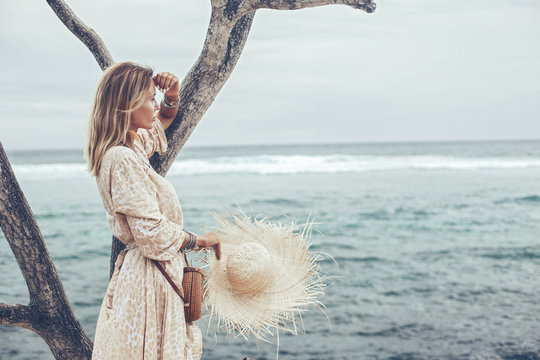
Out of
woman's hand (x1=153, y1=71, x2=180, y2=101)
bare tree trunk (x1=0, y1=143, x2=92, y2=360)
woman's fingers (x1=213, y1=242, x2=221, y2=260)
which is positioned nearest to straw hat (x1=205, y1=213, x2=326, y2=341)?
woman's fingers (x1=213, y1=242, x2=221, y2=260)

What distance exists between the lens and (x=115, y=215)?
181cm

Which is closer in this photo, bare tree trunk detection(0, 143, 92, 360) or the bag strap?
the bag strap

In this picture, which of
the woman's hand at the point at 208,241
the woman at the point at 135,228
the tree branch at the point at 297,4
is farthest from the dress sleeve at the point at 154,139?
the tree branch at the point at 297,4

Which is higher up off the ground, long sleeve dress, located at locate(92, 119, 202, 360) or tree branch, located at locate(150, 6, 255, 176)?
tree branch, located at locate(150, 6, 255, 176)

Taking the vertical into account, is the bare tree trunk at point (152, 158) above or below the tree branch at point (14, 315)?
above

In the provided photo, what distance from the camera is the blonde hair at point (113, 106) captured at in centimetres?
176

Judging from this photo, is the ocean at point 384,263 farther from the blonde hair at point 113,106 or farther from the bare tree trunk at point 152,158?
the blonde hair at point 113,106

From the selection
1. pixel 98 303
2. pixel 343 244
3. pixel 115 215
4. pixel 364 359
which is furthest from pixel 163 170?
pixel 343 244

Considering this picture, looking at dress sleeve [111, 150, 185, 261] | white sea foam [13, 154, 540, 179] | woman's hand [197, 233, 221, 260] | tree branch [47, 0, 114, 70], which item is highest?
tree branch [47, 0, 114, 70]

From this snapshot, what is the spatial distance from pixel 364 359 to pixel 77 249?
6.02 meters

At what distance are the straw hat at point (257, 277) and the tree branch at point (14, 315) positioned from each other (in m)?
1.00

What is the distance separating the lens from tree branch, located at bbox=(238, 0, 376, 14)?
6.93 feet

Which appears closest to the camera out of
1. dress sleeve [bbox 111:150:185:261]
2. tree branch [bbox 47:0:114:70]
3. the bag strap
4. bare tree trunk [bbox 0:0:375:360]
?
dress sleeve [bbox 111:150:185:261]

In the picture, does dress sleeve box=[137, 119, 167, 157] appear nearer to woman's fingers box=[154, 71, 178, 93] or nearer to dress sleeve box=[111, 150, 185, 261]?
woman's fingers box=[154, 71, 178, 93]
